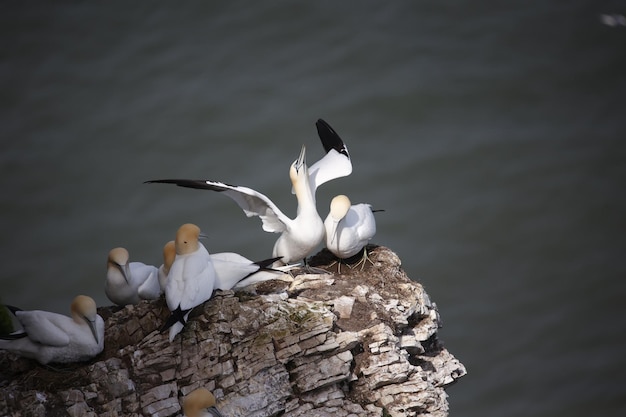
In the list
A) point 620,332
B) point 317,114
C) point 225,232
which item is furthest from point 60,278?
point 620,332

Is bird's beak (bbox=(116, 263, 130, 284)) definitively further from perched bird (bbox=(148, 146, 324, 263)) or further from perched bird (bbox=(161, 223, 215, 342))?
perched bird (bbox=(148, 146, 324, 263))

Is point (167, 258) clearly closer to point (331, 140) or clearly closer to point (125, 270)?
point (125, 270)

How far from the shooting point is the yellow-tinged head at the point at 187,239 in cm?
570

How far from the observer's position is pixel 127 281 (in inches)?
237

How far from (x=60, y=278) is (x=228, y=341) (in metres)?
6.15

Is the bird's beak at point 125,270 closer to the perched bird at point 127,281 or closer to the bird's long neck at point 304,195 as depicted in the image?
the perched bird at point 127,281

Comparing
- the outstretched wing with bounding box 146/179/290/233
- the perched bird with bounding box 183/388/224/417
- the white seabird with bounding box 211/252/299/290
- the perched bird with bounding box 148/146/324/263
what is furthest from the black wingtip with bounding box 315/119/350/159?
the perched bird with bounding box 183/388/224/417

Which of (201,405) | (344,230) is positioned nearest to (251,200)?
(344,230)

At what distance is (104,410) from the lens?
5152 mm

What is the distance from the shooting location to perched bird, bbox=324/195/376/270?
6.50 metres

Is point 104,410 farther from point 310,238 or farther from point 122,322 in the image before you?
point 310,238

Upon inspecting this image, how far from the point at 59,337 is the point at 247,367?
111 cm

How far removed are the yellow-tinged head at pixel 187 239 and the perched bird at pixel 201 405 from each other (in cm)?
104

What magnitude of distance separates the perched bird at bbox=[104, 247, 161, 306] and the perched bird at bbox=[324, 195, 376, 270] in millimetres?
1262
